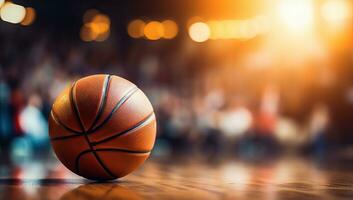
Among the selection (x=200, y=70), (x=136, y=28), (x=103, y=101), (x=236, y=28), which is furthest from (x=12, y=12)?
(x=103, y=101)

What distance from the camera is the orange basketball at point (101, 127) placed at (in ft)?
16.7

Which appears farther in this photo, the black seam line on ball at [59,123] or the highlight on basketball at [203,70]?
the highlight on basketball at [203,70]

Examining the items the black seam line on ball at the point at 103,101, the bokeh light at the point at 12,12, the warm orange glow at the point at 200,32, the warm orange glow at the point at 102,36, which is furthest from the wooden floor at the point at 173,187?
the warm orange glow at the point at 200,32

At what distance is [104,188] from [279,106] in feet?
43.2

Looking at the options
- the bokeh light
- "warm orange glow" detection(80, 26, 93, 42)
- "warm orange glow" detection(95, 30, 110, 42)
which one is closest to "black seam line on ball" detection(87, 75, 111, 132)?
the bokeh light

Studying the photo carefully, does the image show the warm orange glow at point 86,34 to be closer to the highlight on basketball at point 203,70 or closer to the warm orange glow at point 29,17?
the highlight on basketball at point 203,70

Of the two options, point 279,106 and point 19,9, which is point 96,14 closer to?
point 19,9

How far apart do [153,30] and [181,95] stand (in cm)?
452

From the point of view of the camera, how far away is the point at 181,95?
1805cm

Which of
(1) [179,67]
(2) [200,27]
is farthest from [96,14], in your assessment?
(2) [200,27]

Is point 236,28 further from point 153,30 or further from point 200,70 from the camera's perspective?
point 200,70

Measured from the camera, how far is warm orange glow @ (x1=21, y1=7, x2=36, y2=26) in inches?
638

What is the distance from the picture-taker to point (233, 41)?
22.2 metres

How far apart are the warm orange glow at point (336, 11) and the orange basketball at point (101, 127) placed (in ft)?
39.2
